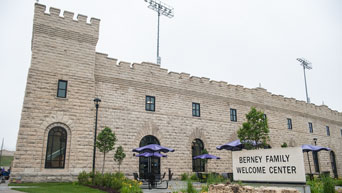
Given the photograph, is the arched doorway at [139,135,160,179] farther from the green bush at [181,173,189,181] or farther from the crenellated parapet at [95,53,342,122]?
the crenellated parapet at [95,53,342,122]

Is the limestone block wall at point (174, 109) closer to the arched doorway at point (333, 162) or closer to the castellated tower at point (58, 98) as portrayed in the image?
the castellated tower at point (58, 98)

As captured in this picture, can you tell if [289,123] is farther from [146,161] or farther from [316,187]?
[316,187]

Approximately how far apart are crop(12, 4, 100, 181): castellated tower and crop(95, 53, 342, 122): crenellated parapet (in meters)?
1.51

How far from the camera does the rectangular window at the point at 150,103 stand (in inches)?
787

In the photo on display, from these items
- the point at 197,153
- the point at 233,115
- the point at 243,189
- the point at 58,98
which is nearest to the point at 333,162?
the point at 233,115


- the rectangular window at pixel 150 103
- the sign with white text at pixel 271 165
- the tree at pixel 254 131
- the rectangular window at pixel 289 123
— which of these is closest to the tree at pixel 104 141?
the rectangular window at pixel 150 103

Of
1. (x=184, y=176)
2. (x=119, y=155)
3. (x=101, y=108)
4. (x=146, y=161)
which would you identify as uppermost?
(x=101, y=108)

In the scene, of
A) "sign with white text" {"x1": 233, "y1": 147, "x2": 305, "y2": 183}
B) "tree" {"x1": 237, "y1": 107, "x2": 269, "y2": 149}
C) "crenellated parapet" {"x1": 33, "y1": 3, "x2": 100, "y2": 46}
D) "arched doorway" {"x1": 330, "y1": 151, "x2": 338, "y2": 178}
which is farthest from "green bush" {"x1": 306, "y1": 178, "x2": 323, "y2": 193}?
"arched doorway" {"x1": 330, "y1": 151, "x2": 338, "y2": 178}

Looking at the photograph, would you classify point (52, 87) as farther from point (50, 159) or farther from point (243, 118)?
point (243, 118)

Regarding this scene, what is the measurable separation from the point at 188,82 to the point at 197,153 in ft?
18.8

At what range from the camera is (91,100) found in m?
17.4

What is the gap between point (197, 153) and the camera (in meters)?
21.4

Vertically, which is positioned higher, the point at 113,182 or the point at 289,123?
the point at 289,123

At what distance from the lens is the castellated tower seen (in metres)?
15.1
